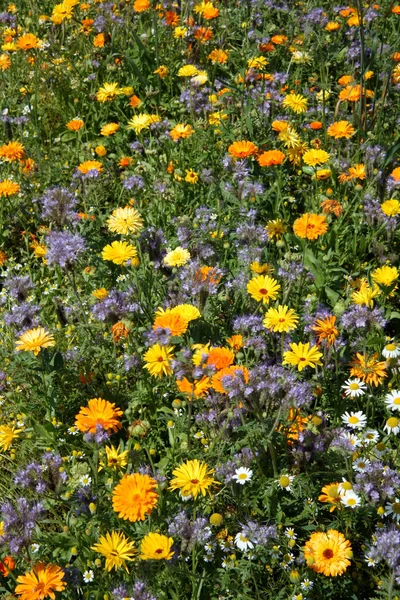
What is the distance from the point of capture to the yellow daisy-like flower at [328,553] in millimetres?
2344

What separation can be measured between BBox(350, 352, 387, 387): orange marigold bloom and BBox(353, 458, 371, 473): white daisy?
1.23ft

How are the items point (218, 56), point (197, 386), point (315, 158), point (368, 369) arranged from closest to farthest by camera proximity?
1. point (197, 386)
2. point (368, 369)
3. point (315, 158)
4. point (218, 56)

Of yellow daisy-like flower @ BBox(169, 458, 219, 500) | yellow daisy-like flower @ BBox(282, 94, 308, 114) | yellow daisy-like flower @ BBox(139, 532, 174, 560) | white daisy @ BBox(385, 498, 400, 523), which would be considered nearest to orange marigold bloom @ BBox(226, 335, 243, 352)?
yellow daisy-like flower @ BBox(169, 458, 219, 500)

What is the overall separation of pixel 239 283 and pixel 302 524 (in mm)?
1155

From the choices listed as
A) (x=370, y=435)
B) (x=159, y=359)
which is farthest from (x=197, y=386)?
(x=370, y=435)

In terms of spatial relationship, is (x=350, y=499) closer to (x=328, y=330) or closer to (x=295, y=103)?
(x=328, y=330)

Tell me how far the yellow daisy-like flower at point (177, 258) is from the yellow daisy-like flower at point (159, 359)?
0.57 m

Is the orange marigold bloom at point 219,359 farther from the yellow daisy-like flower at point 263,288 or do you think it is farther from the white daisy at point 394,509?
the white daisy at point 394,509

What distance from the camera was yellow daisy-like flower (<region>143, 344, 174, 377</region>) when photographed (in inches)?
112

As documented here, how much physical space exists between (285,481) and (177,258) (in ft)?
4.09

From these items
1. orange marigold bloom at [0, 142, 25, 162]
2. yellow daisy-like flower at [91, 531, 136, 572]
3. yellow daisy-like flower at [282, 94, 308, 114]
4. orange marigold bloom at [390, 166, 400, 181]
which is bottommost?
yellow daisy-like flower at [91, 531, 136, 572]

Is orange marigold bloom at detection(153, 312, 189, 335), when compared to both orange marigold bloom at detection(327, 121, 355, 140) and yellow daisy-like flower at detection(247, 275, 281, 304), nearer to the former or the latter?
Answer: yellow daisy-like flower at detection(247, 275, 281, 304)

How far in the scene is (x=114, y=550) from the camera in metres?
2.35

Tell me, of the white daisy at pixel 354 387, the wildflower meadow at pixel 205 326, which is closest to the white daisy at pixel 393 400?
the wildflower meadow at pixel 205 326
